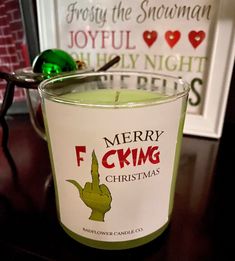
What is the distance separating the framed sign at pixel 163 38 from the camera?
17.8 inches

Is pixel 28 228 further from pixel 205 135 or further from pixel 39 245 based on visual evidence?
pixel 205 135

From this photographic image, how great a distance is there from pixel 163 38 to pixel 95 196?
1.15 feet

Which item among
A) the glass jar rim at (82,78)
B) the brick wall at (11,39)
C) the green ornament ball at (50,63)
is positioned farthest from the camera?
the brick wall at (11,39)

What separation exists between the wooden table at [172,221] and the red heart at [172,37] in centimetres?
18

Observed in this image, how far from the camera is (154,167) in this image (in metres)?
0.22

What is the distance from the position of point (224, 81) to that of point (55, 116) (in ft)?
1.13

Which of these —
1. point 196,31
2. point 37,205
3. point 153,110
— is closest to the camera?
point 153,110

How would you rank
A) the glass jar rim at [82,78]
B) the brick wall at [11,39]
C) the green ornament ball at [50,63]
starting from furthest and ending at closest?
the brick wall at [11,39] < the green ornament ball at [50,63] < the glass jar rim at [82,78]

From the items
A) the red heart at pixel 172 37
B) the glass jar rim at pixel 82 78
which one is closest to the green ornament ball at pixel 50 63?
the glass jar rim at pixel 82 78

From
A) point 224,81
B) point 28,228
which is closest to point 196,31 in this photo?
point 224,81

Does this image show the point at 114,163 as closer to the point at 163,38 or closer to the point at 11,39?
the point at 163,38

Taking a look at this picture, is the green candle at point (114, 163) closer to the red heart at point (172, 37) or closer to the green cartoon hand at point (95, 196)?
the green cartoon hand at point (95, 196)

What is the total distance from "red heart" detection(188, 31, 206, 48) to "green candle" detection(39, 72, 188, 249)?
0.92 feet

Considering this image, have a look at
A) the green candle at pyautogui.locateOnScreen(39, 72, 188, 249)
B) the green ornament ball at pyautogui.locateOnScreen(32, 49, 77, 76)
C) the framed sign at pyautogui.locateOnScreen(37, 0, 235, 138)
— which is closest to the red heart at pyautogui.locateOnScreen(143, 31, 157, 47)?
the framed sign at pyautogui.locateOnScreen(37, 0, 235, 138)
